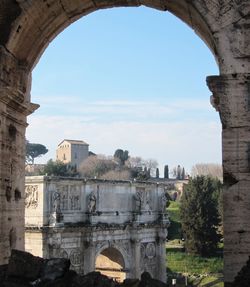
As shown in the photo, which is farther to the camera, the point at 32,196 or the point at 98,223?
the point at 98,223

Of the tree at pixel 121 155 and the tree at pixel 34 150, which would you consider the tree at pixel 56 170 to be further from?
the tree at pixel 34 150

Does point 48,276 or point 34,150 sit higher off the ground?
point 34,150

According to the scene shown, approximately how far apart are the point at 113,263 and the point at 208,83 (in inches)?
1014

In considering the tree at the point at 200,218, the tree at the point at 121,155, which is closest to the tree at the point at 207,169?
the tree at the point at 121,155

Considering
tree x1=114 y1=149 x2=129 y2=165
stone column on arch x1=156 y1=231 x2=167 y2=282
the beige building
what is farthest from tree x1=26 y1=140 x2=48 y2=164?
stone column on arch x1=156 y1=231 x2=167 y2=282

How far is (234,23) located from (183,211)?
38172mm

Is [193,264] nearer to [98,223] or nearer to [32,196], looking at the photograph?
[98,223]

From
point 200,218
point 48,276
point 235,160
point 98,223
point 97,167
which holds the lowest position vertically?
point 200,218

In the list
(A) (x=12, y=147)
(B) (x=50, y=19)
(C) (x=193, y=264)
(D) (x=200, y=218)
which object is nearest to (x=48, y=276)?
(A) (x=12, y=147)

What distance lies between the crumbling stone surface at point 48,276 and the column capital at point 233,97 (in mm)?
1693

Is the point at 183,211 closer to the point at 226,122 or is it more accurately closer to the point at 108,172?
the point at 108,172

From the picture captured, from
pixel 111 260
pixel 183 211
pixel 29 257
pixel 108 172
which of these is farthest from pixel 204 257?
pixel 29 257

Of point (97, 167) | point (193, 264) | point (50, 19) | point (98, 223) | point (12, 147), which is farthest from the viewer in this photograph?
point (97, 167)

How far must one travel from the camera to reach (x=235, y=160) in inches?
210
